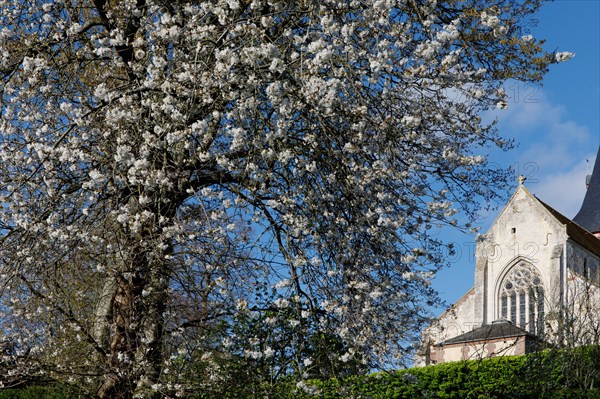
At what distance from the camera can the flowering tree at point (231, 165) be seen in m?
6.20

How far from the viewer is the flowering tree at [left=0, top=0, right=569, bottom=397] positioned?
6199 millimetres

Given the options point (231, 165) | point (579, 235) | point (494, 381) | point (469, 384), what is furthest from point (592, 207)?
point (231, 165)

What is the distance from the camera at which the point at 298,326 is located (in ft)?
22.9

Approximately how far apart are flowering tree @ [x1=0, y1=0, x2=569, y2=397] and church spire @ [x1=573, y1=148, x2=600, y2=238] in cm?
3314

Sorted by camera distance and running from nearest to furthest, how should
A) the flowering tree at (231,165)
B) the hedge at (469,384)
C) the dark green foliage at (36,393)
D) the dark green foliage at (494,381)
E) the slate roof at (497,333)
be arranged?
the flowering tree at (231,165) → the hedge at (469,384) → the dark green foliage at (494,381) → the dark green foliage at (36,393) → the slate roof at (497,333)

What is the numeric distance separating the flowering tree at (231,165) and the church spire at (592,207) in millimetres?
33141

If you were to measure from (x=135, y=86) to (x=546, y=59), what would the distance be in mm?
5046

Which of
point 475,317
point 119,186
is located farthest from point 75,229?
point 475,317

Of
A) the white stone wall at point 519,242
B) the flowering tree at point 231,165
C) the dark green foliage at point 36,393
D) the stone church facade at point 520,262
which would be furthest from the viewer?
the white stone wall at point 519,242

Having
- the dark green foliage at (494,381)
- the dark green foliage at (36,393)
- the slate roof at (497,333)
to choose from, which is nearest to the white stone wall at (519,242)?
the slate roof at (497,333)

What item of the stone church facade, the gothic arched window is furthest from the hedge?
the gothic arched window

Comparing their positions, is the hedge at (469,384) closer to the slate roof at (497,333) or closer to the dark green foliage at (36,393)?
the dark green foliage at (36,393)

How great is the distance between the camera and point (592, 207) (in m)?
38.9

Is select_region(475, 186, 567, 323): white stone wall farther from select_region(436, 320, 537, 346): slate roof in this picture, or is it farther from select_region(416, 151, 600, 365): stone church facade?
select_region(436, 320, 537, 346): slate roof
